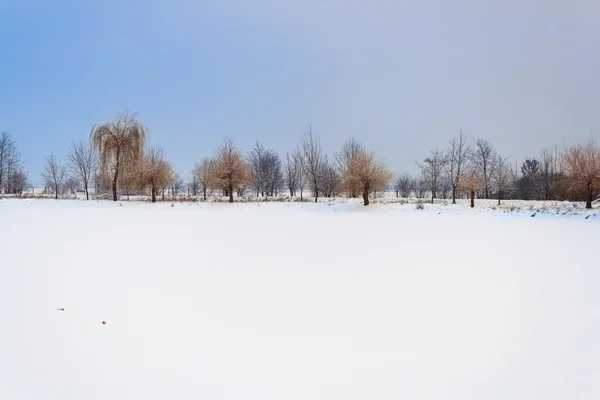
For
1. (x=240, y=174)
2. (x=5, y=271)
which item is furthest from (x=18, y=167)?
(x=5, y=271)

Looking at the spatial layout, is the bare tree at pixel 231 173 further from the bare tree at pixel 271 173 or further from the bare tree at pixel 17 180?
the bare tree at pixel 17 180

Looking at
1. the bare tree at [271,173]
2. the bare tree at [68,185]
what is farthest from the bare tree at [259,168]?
the bare tree at [68,185]

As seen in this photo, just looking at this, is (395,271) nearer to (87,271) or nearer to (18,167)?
(87,271)

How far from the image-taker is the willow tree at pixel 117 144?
1016 inches

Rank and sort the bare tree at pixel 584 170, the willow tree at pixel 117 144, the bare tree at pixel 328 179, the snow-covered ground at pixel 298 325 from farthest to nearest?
1. the bare tree at pixel 328 179
2. the willow tree at pixel 117 144
3. the bare tree at pixel 584 170
4. the snow-covered ground at pixel 298 325

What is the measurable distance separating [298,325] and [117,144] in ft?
89.0

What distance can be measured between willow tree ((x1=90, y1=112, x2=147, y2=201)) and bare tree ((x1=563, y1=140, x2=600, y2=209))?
3078cm

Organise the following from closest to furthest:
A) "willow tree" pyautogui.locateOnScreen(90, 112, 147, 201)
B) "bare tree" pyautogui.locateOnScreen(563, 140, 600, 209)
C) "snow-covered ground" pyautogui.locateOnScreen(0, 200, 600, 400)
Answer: "snow-covered ground" pyautogui.locateOnScreen(0, 200, 600, 400)
"bare tree" pyautogui.locateOnScreen(563, 140, 600, 209)
"willow tree" pyautogui.locateOnScreen(90, 112, 147, 201)

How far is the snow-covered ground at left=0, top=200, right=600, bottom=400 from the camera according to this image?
2527 mm

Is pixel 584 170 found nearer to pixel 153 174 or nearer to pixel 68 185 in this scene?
pixel 153 174

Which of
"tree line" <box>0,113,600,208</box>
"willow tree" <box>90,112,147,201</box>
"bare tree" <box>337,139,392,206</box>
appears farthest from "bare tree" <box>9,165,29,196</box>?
"bare tree" <box>337,139,392,206</box>

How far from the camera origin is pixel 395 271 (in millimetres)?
5637

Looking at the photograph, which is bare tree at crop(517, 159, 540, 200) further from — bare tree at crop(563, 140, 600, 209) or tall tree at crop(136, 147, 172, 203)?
tall tree at crop(136, 147, 172, 203)

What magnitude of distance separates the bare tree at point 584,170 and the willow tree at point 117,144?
30.8 m
